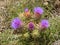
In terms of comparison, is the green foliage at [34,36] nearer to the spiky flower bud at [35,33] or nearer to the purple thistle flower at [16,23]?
the spiky flower bud at [35,33]

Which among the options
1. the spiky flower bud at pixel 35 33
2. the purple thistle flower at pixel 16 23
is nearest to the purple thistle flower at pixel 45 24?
the spiky flower bud at pixel 35 33

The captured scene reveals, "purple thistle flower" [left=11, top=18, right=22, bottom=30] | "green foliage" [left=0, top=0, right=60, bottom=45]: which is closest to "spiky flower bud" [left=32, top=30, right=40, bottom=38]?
"green foliage" [left=0, top=0, right=60, bottom=45]

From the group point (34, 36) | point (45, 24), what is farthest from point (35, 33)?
point (45, 24)

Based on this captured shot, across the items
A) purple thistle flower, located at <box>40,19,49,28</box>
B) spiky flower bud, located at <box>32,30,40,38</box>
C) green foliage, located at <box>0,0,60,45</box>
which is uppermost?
purple thistle flower, located at <box>40,19,49,28</box>

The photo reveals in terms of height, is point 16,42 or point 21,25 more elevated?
point 21,25

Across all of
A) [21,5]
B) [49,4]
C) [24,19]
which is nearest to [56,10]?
[49,4]

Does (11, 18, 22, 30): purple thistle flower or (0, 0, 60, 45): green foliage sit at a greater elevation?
(11, 18, 22, 30): purple thistle flower

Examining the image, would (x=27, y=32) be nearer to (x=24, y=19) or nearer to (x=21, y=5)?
(x=24, y=19)

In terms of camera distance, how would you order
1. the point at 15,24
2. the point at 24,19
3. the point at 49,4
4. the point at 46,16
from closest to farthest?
the point at 15,24 → the point at 24,19 → the point at 46,16 → the point at 49,4

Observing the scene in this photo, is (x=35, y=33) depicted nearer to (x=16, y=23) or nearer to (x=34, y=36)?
(x=34, y=36)

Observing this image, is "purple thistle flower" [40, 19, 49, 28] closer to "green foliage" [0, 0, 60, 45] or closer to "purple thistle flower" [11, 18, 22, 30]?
"green foliage" [0, 0, 60, 45]

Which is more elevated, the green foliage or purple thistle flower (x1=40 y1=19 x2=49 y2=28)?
purple thistle flower (x1=40 y1=19 x2=49 y2=28)

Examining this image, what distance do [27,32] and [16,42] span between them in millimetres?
161

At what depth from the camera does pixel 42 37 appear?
2660mm
